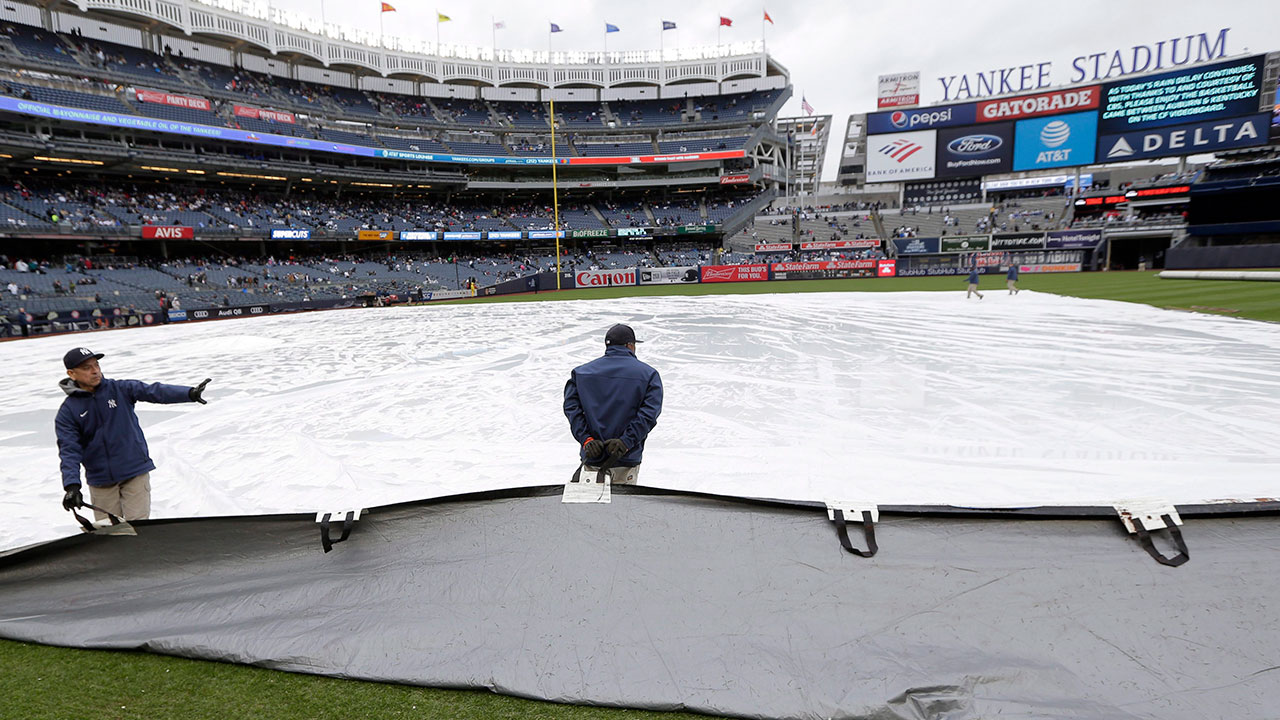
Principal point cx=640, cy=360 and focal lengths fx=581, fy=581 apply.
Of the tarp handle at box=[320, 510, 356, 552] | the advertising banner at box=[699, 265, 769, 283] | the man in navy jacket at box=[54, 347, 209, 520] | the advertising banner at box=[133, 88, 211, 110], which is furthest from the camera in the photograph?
the advertising banner at box=[699, 265, 769, 283]

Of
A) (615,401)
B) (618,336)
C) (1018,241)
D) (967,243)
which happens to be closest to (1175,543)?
(615,401)

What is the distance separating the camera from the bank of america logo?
176 feet

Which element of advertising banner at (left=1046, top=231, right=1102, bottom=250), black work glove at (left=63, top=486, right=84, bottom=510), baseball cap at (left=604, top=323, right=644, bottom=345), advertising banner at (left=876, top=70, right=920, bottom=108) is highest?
advertising banner at (left=876, top=70, right=920, bottom=108)

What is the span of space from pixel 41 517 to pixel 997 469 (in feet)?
28.5

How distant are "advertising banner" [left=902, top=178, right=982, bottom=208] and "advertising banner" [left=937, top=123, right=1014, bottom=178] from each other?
1962 mm

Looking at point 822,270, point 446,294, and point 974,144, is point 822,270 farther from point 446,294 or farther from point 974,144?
point 446,294

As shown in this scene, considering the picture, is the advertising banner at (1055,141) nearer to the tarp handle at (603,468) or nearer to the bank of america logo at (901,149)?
the bank of america logo at (901,149)

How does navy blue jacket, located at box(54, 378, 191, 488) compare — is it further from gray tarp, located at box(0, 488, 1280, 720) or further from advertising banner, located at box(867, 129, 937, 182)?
advertising banner, located at box(867, 129, 937, 182)

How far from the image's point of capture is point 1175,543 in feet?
8.25

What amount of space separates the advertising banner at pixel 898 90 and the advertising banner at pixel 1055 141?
1014cm

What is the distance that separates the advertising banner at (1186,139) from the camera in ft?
143

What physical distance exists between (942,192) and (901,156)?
5747mm

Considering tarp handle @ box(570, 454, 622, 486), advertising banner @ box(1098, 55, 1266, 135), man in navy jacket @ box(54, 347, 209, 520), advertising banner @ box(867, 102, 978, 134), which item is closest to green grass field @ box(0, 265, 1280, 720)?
tarp handle @ box(570, 454, 622, 486)

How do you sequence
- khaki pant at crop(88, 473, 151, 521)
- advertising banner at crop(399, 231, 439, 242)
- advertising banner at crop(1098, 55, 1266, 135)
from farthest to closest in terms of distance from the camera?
1. advertising banner at crop(399, 231, 439, 242)
2. advertising banner at crop(1098, 55, 1266, 135)
3. khaki pant at crop(88, 473, 151, 521)
